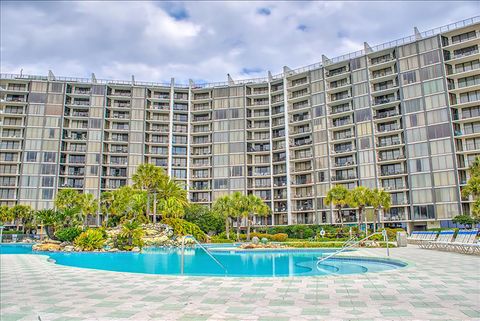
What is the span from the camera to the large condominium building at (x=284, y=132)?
56.2 meters

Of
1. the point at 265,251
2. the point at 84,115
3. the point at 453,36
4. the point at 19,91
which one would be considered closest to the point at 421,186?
the point at 453,36

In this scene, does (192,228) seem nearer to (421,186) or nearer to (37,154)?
(421,186)

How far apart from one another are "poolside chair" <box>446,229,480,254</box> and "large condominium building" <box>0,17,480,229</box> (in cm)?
3349

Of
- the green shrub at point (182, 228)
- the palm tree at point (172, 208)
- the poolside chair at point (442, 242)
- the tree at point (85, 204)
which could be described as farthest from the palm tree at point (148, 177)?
the poolside chair at point (442, 242)

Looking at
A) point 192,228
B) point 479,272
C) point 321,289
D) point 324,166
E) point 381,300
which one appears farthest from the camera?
point 324,166

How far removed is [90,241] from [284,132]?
46457mm

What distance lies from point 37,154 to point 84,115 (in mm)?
11470

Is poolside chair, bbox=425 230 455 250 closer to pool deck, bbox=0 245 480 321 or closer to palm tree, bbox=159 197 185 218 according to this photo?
pool deck, bbox=0 245 480 321

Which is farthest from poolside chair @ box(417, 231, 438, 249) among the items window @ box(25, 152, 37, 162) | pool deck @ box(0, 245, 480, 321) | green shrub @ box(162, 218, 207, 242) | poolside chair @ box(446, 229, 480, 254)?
window @ box(25, 152, 37, 162)

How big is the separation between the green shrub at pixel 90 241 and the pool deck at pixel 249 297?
67.6 feet

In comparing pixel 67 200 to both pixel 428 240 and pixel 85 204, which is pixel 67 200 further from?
pixel 428 240

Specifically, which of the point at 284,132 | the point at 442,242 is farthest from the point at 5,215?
the point at 442,242

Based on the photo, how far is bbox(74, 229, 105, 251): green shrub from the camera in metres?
34.2

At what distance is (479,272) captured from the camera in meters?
13.5
